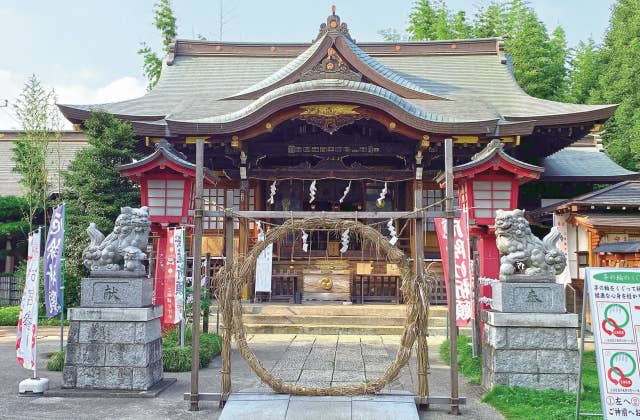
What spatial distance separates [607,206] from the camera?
13.6 m

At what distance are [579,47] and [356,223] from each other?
127 ft

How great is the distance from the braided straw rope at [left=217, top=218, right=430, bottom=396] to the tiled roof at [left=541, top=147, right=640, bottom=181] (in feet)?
37.8

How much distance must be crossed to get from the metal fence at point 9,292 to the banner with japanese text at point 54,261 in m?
10.8

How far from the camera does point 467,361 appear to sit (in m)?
8.91

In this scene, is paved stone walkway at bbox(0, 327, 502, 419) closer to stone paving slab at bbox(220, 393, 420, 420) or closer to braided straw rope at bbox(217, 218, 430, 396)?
stone paving slab at bbox(220, 393, 420, 420)

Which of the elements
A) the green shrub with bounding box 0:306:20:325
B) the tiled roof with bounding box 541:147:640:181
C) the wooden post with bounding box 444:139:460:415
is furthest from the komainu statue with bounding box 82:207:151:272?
the tiled roof with bounding box 541:147:640:181

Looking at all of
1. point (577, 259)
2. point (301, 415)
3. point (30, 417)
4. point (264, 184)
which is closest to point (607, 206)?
point (577, 259)

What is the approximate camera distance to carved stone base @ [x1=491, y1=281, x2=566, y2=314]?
23.4 ft

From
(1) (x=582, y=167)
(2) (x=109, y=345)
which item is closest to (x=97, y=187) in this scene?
(2) (x=109, y=345)

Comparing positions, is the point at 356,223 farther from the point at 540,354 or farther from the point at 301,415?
the point at 540,354

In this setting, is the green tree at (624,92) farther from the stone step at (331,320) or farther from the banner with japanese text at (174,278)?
the banner with japanese text at (174,278)

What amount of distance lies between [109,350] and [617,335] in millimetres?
6171

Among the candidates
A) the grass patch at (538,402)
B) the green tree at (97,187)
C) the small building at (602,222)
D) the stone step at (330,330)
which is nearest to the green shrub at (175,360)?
the stone step at (330,330)

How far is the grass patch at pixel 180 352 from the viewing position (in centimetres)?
878
